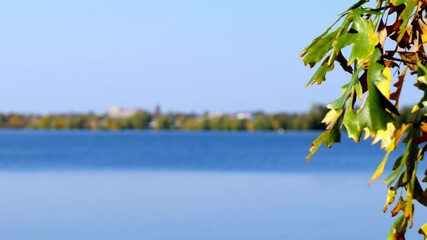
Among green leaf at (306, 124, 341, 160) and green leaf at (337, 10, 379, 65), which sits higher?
green leaf at (337, 10, 379, 65)

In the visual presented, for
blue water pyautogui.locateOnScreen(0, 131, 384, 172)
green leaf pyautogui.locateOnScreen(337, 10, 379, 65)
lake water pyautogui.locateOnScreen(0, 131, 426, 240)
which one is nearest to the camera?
green leaf pyautogui.locateOnScreen(337, 10, 379, 65)

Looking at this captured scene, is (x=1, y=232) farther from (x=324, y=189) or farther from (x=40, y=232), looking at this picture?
(x=324, y=189)

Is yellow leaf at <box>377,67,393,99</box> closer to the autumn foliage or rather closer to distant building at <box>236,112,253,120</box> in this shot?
the autumn foliage

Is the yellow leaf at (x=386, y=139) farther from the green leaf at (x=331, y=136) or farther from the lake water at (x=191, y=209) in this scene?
the lake water at (x=191, y=209)

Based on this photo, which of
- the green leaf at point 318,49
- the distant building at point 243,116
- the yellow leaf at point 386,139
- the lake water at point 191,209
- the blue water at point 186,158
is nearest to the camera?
the yellow leaf at point 386,139

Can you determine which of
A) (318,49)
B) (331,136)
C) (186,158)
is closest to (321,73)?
(318,49)

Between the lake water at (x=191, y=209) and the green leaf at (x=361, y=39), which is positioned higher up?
the green leaf at (x=361, y=39)

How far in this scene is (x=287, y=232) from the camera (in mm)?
15766

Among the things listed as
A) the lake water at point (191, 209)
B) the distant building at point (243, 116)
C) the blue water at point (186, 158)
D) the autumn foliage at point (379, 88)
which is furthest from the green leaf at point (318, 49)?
the distant building at point (243, 116)

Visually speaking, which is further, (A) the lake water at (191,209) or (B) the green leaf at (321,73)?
(A) the lake water at (191,209)

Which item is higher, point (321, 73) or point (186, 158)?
point (321, 73)

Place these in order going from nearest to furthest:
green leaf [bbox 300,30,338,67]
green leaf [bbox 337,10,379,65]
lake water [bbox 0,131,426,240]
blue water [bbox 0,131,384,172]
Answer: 1. green leaf [bbox 337,10,379,65]
2. green leaf [bbox 300,30,338,67]
3. lake water [bbox 0,131,426,240]
4. blue water [bbox 0,131,384,172]

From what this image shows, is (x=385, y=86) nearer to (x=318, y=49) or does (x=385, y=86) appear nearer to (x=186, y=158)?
(x=318, y=49)

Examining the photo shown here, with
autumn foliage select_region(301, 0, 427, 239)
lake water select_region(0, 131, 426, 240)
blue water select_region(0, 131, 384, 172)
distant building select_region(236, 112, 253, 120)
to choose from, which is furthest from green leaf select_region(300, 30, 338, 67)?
distant building select_region(236, 112, 253, 120)
